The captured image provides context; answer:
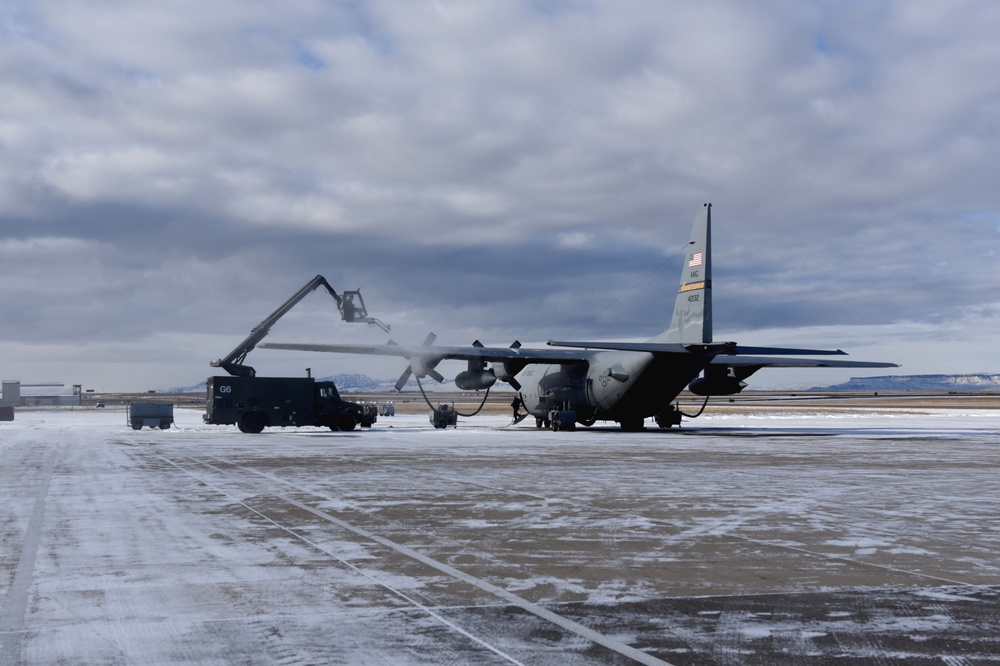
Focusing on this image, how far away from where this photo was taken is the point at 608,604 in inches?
324

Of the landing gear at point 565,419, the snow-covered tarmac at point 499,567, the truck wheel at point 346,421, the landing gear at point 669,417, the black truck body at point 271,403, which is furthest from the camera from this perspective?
the landing gear at point 669,417

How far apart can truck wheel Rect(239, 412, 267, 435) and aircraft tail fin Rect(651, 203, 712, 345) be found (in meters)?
19.6

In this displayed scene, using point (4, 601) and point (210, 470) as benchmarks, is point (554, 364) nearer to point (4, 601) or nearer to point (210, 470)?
point (210, 470)

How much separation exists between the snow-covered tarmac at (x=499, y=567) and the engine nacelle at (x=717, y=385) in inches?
844

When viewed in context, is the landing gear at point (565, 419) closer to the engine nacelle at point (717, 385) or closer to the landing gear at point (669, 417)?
the landing gear at point (669, 417)

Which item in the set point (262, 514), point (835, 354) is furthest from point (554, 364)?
point (262, 514)

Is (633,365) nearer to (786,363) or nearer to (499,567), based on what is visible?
(786,363)

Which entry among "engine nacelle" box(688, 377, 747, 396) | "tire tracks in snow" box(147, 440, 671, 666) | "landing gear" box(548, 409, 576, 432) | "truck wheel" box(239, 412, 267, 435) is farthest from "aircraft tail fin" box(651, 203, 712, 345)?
"tire tracks in snow" box(147, 440, 671, 666)

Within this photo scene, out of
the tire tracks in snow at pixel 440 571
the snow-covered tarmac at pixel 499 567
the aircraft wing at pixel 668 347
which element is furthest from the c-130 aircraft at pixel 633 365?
the tire tracks in snow at pixel 440 571

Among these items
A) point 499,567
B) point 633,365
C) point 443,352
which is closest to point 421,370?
point 443,352

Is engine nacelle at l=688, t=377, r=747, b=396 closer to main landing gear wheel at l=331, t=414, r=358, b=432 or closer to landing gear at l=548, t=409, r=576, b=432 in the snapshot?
landing gear at l=548, t=409, r=576, b=432

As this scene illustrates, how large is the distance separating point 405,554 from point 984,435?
36062 mm

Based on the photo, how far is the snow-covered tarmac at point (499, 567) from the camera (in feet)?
22.7

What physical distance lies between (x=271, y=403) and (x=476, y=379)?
9880 mm
